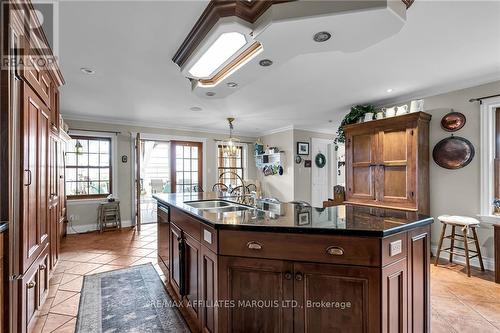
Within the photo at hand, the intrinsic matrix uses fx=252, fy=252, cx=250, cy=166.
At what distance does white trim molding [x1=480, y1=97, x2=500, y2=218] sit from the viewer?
3.12 meters

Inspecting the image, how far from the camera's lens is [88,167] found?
17.5 feet

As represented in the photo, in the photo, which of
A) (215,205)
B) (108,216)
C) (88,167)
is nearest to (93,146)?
(88,167)

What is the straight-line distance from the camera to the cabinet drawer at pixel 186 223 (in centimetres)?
187

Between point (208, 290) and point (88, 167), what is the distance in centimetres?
484

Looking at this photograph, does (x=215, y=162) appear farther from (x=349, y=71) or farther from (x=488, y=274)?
(x=488, y=274)

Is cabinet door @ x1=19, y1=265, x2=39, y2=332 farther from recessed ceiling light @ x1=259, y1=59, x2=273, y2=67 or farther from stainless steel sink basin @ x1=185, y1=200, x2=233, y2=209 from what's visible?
recessed ceiling light @ x1=259, y1=59, x2=273, y2=67

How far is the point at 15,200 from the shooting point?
1484 mm

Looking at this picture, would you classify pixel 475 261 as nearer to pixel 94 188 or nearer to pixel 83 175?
pixel 94 188

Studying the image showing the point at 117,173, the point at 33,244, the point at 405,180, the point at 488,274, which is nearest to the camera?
the point at 33,244

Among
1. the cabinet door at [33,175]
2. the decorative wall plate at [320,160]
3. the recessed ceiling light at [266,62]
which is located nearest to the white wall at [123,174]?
the decorative wall plate at [320,160]

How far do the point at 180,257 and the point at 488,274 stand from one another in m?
3.65

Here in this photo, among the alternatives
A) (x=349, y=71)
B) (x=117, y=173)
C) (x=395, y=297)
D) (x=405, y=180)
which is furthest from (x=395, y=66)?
(x=117, y=173)

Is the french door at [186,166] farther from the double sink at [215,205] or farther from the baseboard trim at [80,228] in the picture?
the double sink at [215,205]

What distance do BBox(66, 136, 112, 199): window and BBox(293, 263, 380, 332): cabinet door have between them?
527 centimetres
